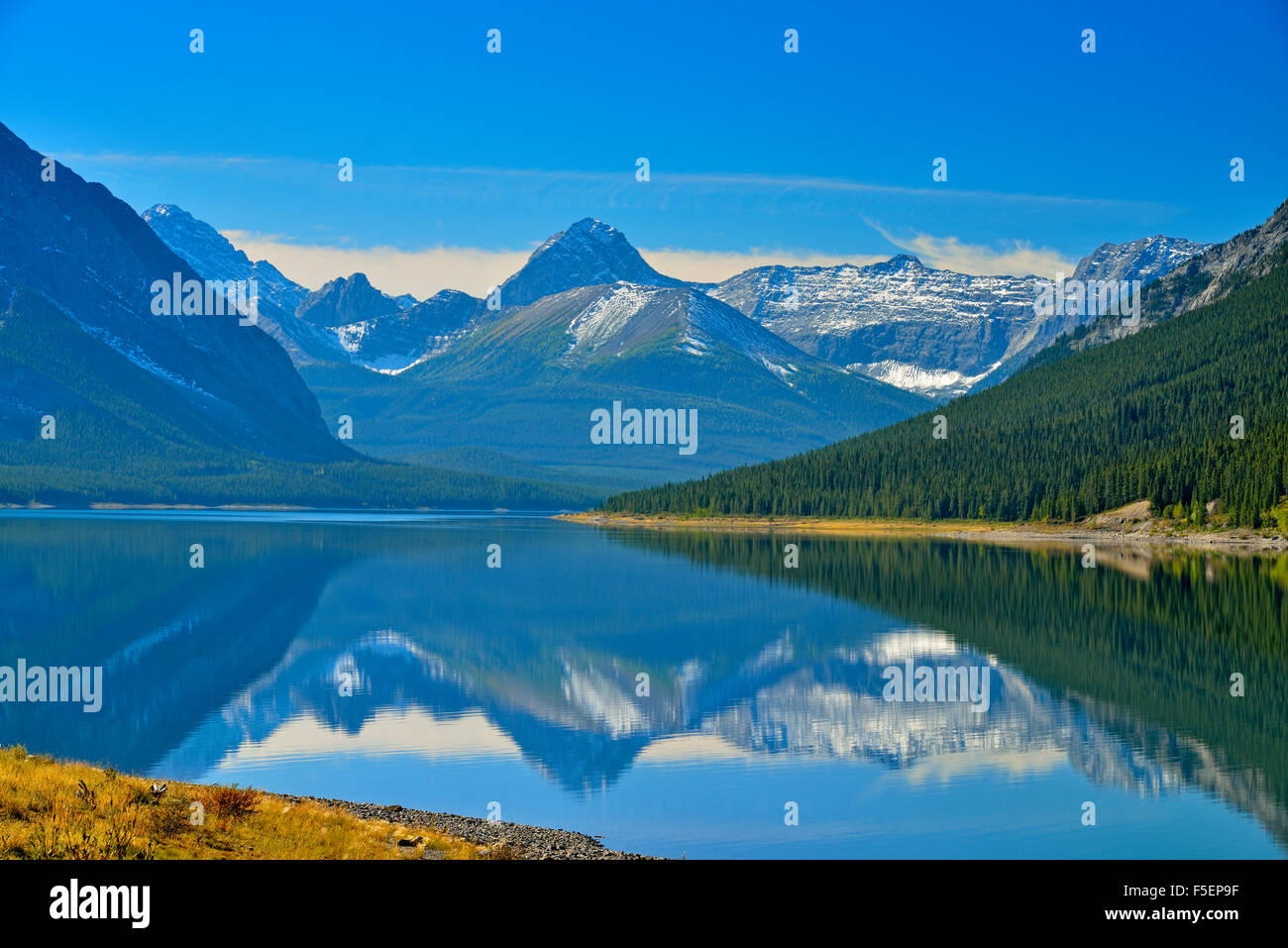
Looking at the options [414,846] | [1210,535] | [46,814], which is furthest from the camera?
[1210,535]

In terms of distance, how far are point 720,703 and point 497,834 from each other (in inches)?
923

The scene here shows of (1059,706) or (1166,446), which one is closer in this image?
(1059,706)

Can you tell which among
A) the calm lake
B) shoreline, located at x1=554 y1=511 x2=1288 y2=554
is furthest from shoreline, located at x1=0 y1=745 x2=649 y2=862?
shoreline, located at x1=554 y1=511 x2=1288 y2=554

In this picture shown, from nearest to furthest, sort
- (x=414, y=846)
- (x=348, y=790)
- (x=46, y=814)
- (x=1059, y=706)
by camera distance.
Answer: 1. (x=46, y=814)
2. (x=414, y=846)
3. (x=348, y=790)
4. (x=1059, y=706)

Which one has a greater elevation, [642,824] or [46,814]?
[46,814]

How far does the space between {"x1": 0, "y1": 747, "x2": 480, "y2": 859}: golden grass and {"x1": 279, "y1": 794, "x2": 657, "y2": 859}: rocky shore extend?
0.87 meters

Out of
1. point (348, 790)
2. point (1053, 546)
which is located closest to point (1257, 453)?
point (1053, 546)

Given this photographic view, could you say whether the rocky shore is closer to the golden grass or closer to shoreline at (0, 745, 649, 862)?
shoreline at (0, 745, 649, 862)

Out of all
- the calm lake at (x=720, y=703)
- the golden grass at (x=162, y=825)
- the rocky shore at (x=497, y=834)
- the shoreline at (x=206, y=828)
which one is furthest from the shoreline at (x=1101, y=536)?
the golden grass at (x=162, y=825)

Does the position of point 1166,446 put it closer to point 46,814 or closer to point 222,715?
point 222,715

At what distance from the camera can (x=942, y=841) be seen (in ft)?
95.6

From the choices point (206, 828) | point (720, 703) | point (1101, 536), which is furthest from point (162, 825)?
point (1101, 536)

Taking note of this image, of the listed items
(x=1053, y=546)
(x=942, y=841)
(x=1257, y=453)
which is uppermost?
(x=1257, y=453)
